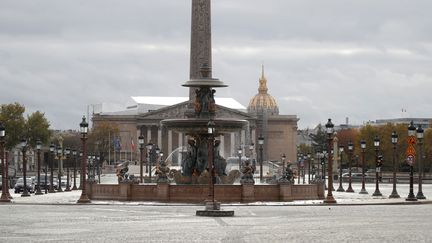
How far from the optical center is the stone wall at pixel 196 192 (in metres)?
47.1

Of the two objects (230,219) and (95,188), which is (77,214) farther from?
(95,188)

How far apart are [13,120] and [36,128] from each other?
3.27 meters

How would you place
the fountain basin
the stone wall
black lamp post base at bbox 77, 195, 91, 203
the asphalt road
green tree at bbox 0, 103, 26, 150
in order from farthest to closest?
green tree at bbox 0, 103, 26, 150 < the fountain basin < black lamp post base at bbox 77, 195, 91, 203 < the stone wall < the asphalt road

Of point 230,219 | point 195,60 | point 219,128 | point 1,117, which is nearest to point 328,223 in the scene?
point 230,219

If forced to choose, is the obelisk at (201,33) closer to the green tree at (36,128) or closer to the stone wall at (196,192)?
the stone wall at (196,192)

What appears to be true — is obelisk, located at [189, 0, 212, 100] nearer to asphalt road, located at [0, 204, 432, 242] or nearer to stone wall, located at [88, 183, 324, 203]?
stone wall, located at [88, 183, 324, 203]

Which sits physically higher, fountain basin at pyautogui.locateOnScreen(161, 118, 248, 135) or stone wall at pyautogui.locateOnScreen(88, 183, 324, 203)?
fountain basin at pyautogui.locateOnScreen(161, 118, 248, 135)

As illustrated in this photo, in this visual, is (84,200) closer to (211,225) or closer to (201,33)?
(201,33)

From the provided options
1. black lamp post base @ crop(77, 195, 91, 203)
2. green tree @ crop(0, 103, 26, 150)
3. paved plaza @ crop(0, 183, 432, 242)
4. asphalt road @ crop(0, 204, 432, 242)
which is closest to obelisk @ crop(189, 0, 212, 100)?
black lamp post base @ crop(77, 195, 91, 203)

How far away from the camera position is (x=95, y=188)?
52.0 meters

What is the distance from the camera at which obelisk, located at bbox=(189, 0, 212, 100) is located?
6253 cm

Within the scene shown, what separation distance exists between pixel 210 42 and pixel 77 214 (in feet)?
89.4

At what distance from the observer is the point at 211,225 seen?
30.6 metres

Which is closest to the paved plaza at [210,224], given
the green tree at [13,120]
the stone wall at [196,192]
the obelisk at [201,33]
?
the stone wall at [196,192]
